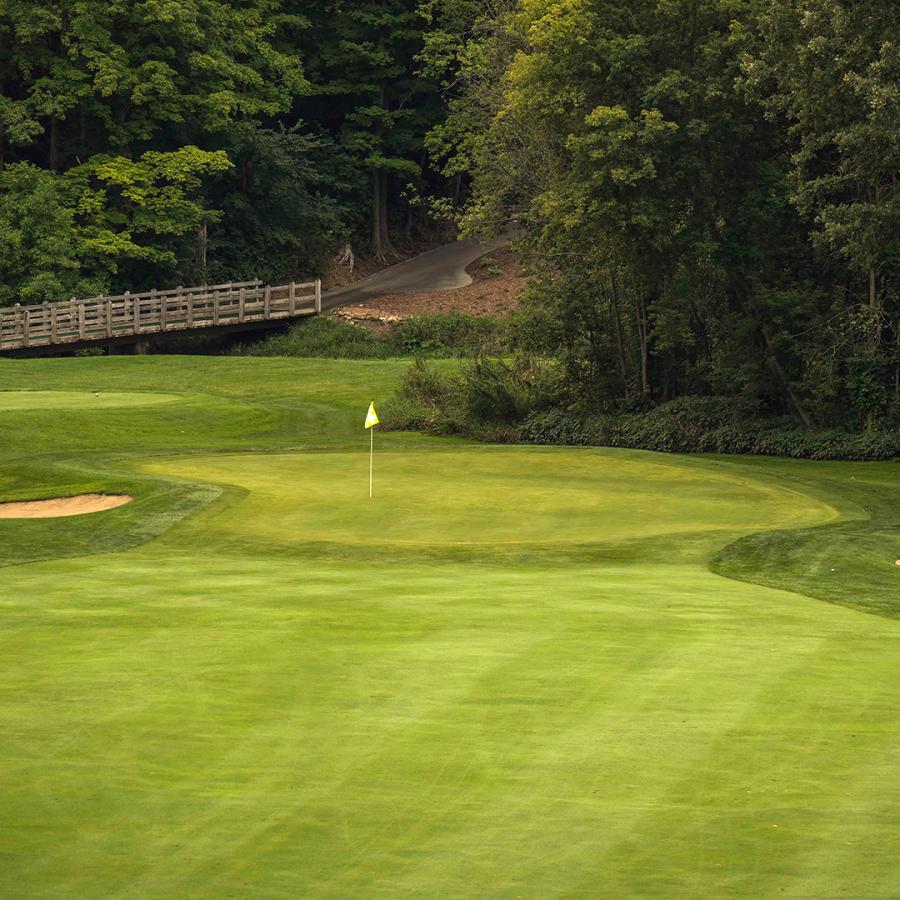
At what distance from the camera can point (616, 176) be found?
3344cm

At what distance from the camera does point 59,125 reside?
63.7m

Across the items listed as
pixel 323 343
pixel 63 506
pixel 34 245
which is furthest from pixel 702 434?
pixel 34 245

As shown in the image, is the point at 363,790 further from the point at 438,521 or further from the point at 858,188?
the point at 858,188

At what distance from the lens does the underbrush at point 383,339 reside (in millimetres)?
59344

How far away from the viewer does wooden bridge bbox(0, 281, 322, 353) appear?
53.1 m

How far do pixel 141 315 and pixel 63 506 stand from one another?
113ft

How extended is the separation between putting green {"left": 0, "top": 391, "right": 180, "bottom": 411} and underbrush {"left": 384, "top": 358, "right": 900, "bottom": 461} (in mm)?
5872

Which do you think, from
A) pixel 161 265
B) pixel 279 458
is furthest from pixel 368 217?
pixel 279 458

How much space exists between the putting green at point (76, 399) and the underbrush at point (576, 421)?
587 cm

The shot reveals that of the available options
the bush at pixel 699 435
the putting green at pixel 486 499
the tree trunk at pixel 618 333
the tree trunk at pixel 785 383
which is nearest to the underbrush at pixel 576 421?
the bush at pixel 699 435

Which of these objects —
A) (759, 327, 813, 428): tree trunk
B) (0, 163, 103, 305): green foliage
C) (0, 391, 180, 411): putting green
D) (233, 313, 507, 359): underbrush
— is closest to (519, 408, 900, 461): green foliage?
(759, 327, 813, 428): tree trunk

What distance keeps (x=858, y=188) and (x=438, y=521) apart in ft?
54.3

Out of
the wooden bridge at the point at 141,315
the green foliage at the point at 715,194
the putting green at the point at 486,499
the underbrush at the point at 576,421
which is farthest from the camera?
the wooden bridge at the point at 141,315

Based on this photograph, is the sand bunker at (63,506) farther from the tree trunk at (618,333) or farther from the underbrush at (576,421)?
the tree trunk at (618,333)
